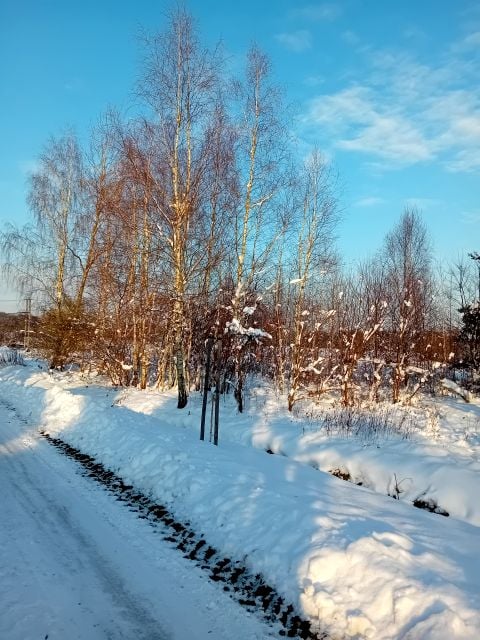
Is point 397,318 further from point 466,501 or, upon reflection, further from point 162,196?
point 466,501

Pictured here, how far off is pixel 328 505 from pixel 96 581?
2757 millimetres

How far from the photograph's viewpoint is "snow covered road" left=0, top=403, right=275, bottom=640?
3.43m

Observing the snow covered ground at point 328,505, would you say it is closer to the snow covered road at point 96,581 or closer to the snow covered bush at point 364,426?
the snow covered bush at point 364,426

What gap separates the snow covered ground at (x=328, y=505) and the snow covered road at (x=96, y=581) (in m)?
0.64

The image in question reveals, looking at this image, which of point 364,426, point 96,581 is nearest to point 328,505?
point 96,581

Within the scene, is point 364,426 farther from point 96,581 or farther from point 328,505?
point 96,581

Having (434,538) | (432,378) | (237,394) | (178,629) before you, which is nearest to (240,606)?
(178,629)

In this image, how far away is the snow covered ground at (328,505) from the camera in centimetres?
358

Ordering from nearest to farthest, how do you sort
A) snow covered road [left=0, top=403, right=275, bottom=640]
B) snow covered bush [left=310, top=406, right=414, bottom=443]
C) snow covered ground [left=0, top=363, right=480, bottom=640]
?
snow covered road [left=0, top=403, right=275, bottom=640] < snow covered ground [left=0, top=363, right=480, bottom=640] < snow covered bush [left=310, top=406, right=414, bottom=443]

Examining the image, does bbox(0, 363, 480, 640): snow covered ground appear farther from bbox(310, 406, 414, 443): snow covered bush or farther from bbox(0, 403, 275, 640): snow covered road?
Result: bbox(0, 403, 275, 640): snow covered road

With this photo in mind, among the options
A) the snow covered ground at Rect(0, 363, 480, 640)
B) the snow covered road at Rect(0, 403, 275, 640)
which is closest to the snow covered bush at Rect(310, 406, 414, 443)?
the snow covered ground at Rect(0, 363, 480, 640)

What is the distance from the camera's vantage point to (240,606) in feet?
12.6

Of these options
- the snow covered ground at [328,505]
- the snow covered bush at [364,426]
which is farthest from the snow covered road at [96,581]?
the snow covered bush at [364,426]

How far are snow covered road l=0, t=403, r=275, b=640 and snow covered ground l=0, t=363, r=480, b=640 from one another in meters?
0.64
